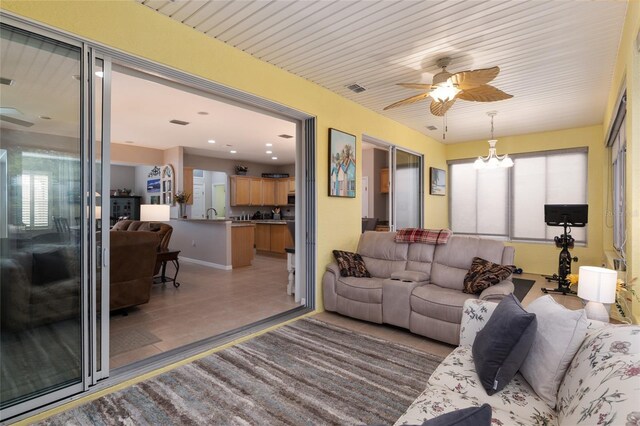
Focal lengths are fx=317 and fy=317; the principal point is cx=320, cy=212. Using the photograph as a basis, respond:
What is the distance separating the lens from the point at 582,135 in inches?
233

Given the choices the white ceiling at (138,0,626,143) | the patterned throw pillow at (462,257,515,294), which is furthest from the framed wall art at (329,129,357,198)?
the patterned throw pillow at (462,257,515,294)

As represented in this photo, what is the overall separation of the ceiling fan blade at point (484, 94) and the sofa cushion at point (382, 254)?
1.88m

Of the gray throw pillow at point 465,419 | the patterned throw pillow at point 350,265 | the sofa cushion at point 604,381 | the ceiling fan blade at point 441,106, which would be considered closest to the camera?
the gray throw pillow at point 465,419

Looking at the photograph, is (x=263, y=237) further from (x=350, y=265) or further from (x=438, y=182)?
(x=350, y=265)

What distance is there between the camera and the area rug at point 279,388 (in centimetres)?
201

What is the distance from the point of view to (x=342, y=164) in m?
4.41

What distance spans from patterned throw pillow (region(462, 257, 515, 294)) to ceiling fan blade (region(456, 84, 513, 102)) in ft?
5.53

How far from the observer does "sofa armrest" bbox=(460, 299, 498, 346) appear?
197 centimetres

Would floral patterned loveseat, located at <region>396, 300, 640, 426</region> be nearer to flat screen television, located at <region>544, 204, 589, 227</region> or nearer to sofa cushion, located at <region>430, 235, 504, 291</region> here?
sofa cushion, located at <region>430, 235, 504, 291</region>

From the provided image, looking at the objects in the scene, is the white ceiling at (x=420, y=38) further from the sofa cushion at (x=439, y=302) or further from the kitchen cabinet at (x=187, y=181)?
the kitchen cabinet at (x=187, y=181)

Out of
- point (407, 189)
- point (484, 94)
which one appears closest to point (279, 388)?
point (484, 94)

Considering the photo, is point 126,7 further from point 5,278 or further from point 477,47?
point 477,47

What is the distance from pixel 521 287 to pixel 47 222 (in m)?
6.23

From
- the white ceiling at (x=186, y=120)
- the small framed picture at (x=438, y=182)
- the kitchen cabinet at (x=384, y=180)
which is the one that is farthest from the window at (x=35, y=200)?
the kitchen cabinet at (x=384, y=180)
